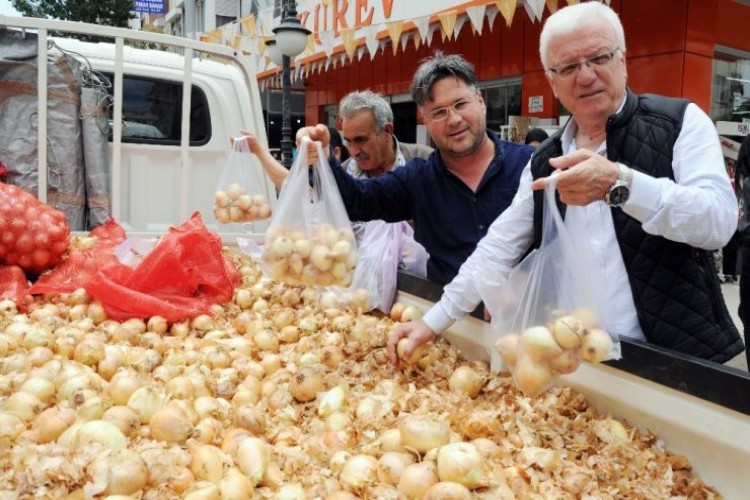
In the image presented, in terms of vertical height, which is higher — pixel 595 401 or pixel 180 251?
pixel 180 251

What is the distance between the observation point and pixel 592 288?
1.47 metres

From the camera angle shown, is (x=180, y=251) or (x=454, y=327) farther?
(x=180, y=251)

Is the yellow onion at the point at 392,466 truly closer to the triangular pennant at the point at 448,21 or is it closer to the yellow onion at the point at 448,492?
the yellow onion at the point at 448,492

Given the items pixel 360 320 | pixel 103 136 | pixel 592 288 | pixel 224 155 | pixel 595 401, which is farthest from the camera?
pixel 224 155

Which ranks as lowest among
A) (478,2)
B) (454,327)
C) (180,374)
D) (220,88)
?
(180,374)

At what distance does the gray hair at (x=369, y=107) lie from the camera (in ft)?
9.33

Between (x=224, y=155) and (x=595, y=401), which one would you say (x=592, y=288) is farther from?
(x=224, y=155)

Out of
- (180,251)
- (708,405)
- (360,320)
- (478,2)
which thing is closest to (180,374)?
(360,320)

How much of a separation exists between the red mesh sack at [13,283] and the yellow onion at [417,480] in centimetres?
Answer: 220

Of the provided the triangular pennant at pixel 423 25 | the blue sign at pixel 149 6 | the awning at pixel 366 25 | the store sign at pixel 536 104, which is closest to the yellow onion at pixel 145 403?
the awning at pixel 366 25

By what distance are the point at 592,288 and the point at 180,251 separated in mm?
1998

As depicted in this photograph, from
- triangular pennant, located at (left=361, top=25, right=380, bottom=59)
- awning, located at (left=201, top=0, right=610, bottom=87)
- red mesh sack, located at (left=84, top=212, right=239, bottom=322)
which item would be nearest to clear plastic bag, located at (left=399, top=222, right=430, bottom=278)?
red mesh sack, located at (left=84, top=212, right=239, bottom=322)

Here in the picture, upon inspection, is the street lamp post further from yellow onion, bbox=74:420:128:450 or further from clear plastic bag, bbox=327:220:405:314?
yellow onion, bbox=74:420:128:450

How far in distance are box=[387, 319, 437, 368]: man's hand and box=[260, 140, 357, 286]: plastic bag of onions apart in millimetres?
413
